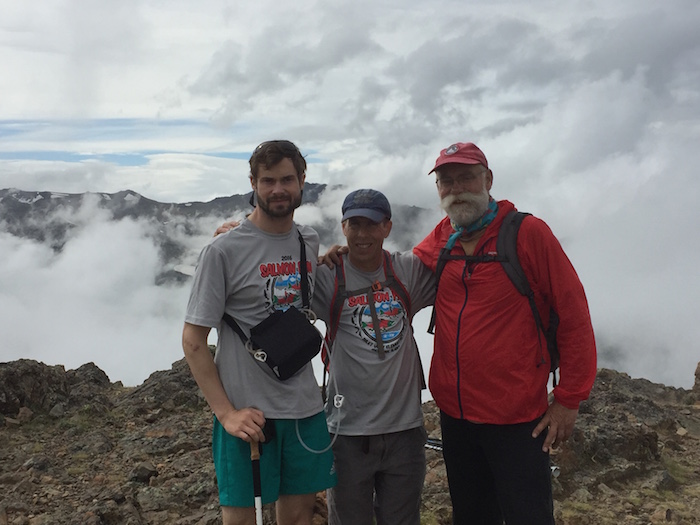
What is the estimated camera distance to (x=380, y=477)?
5812 mm

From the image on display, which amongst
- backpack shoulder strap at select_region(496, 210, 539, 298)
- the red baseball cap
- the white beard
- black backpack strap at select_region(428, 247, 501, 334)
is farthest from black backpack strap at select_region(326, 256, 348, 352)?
backpack shoulder strap at select_region(496, 210, 539, 298)

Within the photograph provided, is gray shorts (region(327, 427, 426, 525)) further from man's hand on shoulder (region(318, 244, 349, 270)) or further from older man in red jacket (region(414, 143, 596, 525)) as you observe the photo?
man's hand on shoulder (region(318, 244, 349, 270))

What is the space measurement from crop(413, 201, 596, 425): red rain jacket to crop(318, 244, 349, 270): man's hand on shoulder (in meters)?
1.17

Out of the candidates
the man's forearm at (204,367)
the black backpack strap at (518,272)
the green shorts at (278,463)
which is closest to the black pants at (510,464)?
the black backpack strap at (518,272)

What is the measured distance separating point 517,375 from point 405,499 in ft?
5.42

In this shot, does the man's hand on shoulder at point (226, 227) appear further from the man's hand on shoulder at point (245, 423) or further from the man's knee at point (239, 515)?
the man's knee at point (239, 515)

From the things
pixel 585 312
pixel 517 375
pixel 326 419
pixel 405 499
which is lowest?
pixel 405 499

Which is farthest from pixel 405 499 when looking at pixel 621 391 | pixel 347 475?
pixel 621 391

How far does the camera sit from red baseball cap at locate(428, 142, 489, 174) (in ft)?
18.2

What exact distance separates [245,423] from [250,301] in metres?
1.00

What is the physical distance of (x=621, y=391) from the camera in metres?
13.6

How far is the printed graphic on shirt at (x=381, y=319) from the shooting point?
18.2 ft

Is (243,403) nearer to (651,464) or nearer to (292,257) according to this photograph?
(292,257)

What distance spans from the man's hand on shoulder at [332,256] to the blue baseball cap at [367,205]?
332mm
